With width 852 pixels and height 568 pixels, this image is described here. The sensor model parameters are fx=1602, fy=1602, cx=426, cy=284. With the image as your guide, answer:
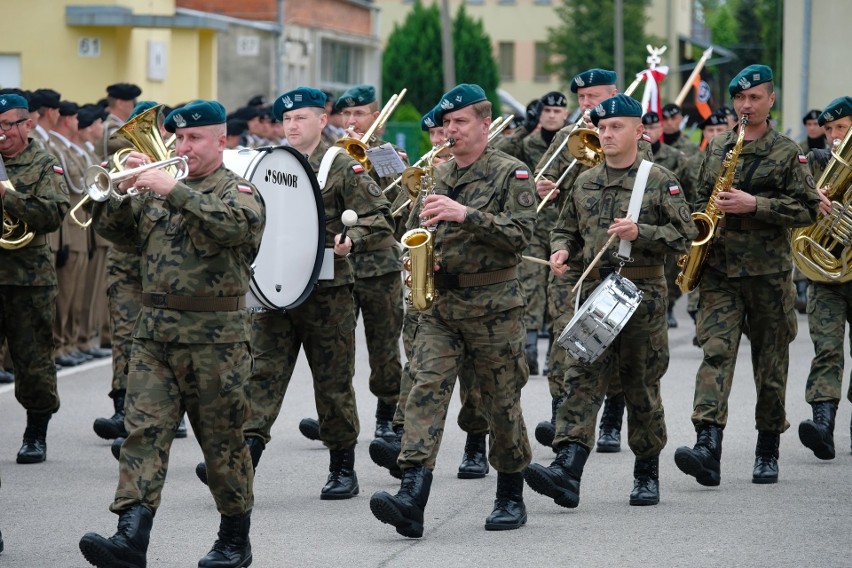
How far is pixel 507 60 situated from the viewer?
92625mm

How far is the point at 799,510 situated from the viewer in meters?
8.36

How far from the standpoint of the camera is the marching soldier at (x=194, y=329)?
22.0 ft

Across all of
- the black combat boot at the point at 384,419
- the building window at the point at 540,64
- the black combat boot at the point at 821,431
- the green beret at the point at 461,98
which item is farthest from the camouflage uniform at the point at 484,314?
the building window at the point at 540,64

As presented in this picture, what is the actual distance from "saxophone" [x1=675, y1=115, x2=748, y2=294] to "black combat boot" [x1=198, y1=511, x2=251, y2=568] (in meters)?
3.12

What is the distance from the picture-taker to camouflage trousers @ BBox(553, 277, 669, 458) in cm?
838

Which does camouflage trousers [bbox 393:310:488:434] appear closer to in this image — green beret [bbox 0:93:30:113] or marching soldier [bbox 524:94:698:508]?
marching soldier [bbox 524:94:698:508]

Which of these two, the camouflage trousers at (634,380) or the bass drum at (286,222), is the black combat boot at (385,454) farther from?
the bass drum at (286,222)

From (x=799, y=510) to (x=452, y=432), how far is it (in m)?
3.29

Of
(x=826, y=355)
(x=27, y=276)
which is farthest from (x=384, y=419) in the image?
(x=826, y=355)

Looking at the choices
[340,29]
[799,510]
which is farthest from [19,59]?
[340,29]

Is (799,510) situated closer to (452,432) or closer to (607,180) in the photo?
(607,180)

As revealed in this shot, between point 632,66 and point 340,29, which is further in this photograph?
point 632,66

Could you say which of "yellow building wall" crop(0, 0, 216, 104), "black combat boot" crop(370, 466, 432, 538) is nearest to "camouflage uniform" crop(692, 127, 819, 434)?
"black combat boot" crop(370, 466, 432, 538)

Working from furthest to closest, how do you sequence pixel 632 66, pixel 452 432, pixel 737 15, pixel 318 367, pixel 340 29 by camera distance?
1. pixel 737 15
2. pixel 632 66
3. pixel 340 29
4. pixel 452 432
5. pixel 318 367
